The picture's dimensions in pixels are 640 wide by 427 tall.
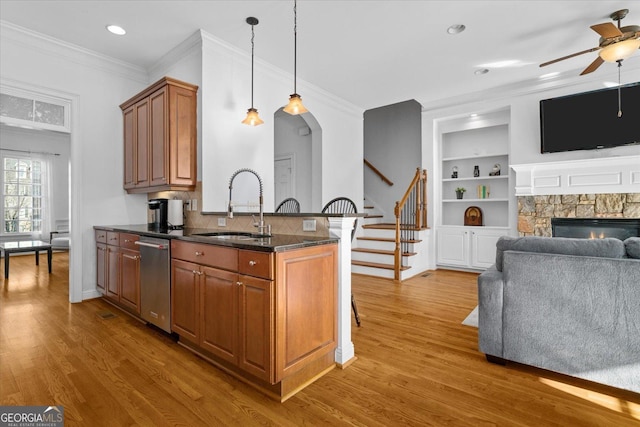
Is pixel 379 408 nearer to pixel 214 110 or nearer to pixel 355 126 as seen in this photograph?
pixel 214 110

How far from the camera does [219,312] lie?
2242mm

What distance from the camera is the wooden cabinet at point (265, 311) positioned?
75.8 inches

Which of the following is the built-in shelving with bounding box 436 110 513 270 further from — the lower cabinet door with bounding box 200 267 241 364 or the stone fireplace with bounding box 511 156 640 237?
the lower cabinet door with bounding box 200 267 241 364

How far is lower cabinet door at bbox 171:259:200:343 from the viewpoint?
2.45 meters

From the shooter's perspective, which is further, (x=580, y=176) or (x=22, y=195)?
(x=22, y=195)

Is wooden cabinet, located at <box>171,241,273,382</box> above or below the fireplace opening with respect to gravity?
below

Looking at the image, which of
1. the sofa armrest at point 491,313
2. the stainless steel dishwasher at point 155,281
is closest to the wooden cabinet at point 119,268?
the stainless steel dishwasher at point 155,281

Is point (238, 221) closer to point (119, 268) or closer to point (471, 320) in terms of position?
point (119, 268)

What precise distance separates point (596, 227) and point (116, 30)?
6650 mm

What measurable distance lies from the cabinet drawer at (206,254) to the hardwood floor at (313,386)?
2.53ft

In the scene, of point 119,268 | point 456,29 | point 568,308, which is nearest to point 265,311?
point 568,308

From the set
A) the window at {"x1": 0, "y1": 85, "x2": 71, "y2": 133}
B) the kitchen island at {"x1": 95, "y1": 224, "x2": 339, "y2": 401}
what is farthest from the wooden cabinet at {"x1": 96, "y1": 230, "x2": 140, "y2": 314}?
the window at {"x1": 0, "y1": 85, "x2": 71, "y2": 133}

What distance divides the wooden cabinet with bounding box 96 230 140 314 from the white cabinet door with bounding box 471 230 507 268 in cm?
518

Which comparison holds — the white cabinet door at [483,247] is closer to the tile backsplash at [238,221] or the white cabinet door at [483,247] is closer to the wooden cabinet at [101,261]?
the tile backsplash at [238,221]
